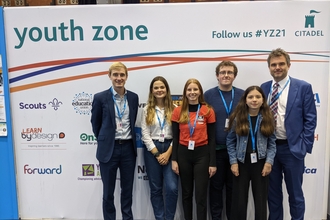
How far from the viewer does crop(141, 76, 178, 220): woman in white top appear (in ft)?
7.64

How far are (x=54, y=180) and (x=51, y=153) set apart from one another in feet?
1.00

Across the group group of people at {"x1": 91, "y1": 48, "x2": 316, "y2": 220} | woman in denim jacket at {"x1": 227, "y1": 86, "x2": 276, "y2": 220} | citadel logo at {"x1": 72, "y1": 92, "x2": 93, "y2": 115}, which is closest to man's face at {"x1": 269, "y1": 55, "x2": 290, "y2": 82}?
group of people at {"x1": 91, "y1": 48, "x2": 316, "y2": 220}

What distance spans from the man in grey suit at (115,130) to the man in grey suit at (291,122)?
129cm

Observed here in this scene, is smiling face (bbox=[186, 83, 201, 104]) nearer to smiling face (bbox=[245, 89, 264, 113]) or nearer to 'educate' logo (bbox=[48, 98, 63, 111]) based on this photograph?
smiling face (bbox=[245, 89, 264, 113])

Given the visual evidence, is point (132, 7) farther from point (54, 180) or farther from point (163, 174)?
point (54, 180)

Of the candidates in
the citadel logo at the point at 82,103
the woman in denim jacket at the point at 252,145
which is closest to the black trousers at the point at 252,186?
the woman in denim jacket at the point at 252,145

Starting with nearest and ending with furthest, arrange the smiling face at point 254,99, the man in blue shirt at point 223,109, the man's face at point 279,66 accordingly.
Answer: the smiling face at point 254,99
the man's face at point 279,66
the man in blue shirt at point 223,109

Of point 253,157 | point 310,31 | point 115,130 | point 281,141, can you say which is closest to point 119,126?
point 115,130

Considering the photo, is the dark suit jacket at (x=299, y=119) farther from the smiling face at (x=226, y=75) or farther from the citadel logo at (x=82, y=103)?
the citadel logo at (x=82, y=103)

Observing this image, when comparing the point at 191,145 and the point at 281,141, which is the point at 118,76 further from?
the point at 281,141

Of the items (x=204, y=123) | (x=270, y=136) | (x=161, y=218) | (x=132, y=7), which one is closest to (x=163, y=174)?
(x=161, y=218)

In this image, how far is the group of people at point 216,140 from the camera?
6.81 feet

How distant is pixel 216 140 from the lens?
2299 mm

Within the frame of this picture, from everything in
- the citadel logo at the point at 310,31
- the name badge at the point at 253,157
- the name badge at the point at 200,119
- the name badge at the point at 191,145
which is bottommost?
the name badge at the point at 253,157
